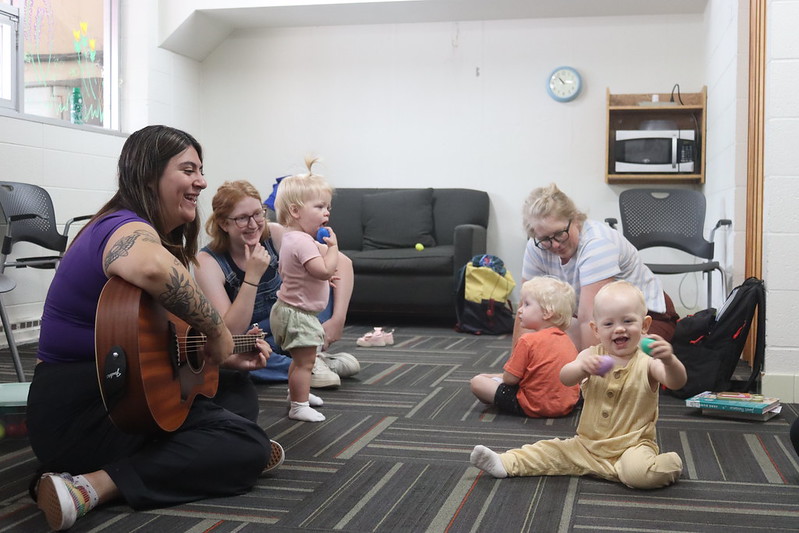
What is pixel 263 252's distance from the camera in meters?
2.54

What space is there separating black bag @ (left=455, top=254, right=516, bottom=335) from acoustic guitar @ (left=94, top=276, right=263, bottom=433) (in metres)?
3.37

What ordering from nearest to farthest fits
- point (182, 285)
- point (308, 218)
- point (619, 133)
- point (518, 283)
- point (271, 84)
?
point (182, 285) → point (308, 218) → point (619, 133) → point (518, 283) → point (271, 84)

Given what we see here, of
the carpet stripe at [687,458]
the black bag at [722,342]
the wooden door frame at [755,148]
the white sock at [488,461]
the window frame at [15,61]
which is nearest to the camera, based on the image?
the white sock at [488,461]

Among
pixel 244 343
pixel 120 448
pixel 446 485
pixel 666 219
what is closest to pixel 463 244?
pixel 666 219

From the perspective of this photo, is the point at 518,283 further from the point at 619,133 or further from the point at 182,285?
the point at 182,285

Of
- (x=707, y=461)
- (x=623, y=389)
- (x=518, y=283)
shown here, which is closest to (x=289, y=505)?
(x=623, y=389)

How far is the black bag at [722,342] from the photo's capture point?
3055 mm

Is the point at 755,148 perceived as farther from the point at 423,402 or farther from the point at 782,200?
the point at 423,402

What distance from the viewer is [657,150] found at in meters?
5.31

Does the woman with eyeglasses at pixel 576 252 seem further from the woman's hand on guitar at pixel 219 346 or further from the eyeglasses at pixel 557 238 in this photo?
the woman's hand on guitar at pixel 219 346

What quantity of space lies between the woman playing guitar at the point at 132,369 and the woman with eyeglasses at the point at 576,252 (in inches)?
51.9

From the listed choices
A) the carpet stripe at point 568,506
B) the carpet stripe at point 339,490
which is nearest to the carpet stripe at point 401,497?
the carpet stripe at point 339,490

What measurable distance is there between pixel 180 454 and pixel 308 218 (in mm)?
1170

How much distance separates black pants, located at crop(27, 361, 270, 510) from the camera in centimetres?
179
